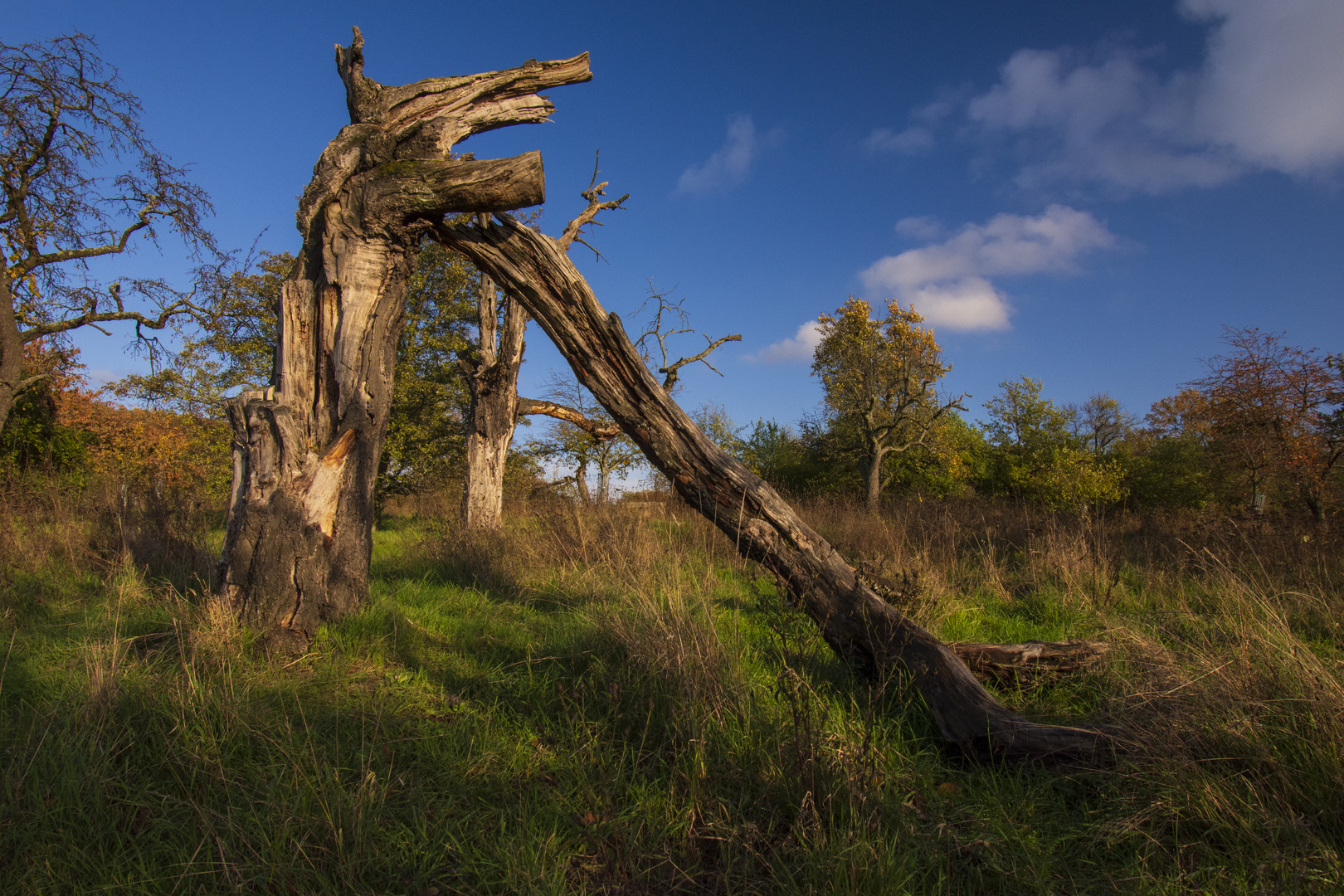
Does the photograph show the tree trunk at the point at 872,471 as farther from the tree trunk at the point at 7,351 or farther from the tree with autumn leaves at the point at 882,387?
the tree trunk at the point at 7,351

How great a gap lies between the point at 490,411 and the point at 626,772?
Answer: 8.69m

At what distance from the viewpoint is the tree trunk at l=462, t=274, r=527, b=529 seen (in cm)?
1025

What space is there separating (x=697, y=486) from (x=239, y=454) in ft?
10.5

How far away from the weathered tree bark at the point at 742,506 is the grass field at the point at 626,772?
17cm

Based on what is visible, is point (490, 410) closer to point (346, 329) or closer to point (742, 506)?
point (346, 329)

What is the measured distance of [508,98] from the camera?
4.77 meters

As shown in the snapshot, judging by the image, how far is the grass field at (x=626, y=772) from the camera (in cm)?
193

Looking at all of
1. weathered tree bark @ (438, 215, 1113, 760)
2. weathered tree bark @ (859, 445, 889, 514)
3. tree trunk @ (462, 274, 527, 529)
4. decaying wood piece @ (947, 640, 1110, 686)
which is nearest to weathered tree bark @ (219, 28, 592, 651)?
weathered tree bark @ (438, 215, 1113, 760)

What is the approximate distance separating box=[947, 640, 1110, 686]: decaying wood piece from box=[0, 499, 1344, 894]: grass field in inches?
3.7

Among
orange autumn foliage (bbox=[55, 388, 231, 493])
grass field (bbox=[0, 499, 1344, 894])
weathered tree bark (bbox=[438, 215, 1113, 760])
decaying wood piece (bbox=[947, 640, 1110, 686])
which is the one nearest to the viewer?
grass field (bbox=[0, 499, 1344, 894])

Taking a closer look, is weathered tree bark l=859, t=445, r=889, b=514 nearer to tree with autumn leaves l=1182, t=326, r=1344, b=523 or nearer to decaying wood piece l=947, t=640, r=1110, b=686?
tree with autumn leaves l=1182, t=326, r=1344, b=523

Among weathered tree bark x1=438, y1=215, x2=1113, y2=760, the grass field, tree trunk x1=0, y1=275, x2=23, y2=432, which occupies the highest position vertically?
tree trunk x1=0, y1=275, x2=23, y2=432

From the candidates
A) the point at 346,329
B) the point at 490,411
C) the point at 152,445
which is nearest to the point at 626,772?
the point at 346,329

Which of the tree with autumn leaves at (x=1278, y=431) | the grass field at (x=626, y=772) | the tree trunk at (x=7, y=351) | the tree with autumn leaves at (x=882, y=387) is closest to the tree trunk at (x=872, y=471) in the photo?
the tree with autumn leaves at (x=882, y=387)
